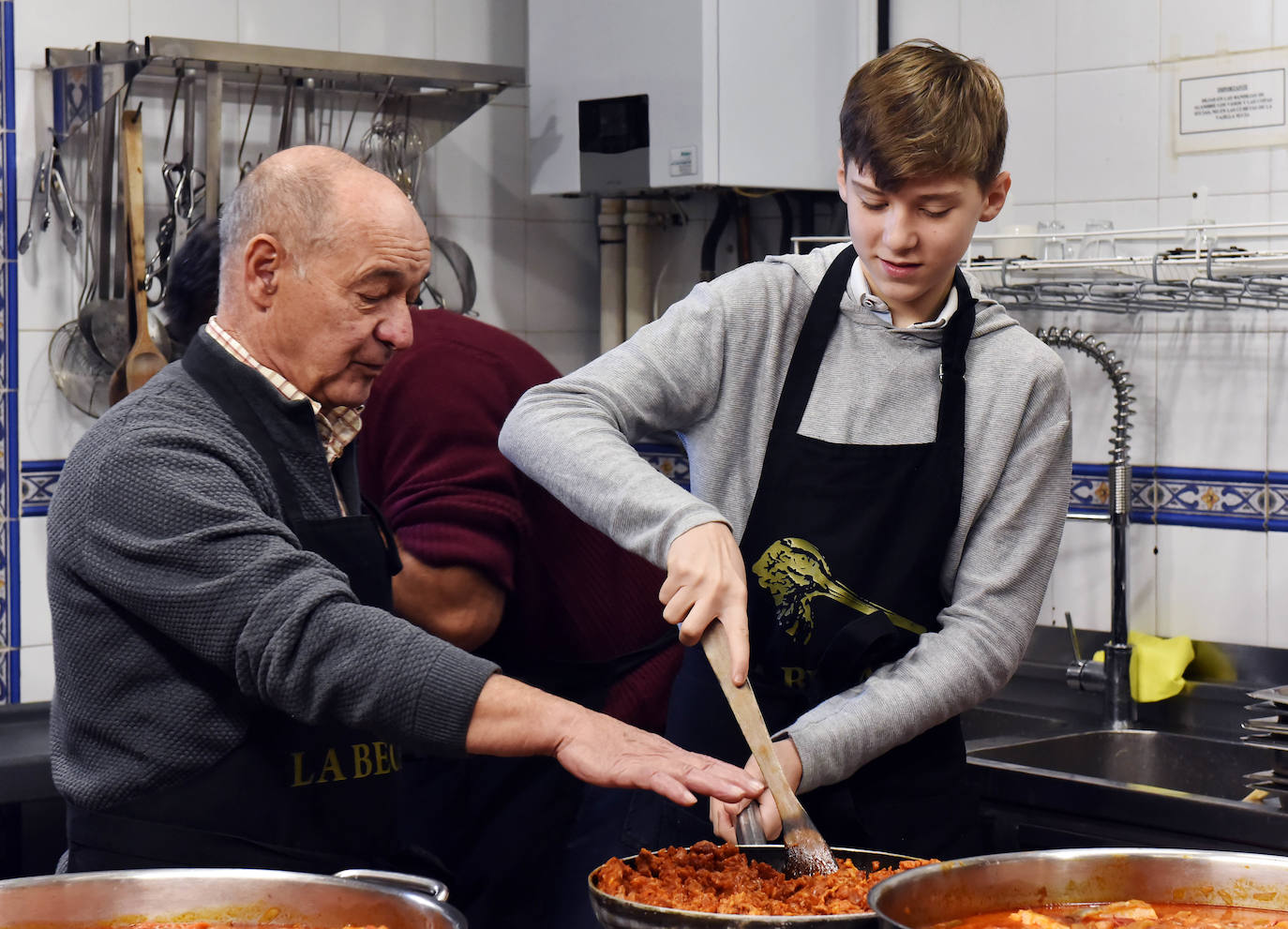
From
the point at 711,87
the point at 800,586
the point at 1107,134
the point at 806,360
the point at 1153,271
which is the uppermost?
the point at 711,87

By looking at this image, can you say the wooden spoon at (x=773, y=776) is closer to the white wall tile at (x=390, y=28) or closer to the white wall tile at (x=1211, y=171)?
the white wall tile at (x=1211, y=171)

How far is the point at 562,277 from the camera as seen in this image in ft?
13.2

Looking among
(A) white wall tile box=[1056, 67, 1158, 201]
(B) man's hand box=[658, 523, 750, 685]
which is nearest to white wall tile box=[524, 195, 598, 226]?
(A) white wall tile box=[1056, 67, 1158, 201]

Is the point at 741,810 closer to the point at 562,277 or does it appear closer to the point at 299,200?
the point at 299,200

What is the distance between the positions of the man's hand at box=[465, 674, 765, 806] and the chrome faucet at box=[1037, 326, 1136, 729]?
61.3 inches

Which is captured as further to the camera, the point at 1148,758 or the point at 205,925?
the point at 1148,758

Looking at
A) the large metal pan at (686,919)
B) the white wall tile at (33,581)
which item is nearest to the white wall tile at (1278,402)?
the large metal pan at (686,919)

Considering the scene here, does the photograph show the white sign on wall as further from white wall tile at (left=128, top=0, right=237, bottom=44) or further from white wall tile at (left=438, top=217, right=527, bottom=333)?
white wall tile at (left=128, top=0, right=237, bottom=44)

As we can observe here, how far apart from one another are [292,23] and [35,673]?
158 centimetres

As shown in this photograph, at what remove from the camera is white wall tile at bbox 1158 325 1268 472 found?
2.77 metres

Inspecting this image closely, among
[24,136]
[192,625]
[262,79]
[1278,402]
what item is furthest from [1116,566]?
[24,136]

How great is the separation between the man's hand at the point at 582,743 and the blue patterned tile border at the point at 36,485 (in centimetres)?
206

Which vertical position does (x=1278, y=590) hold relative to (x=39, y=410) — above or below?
below

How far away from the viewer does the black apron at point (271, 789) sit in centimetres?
149
